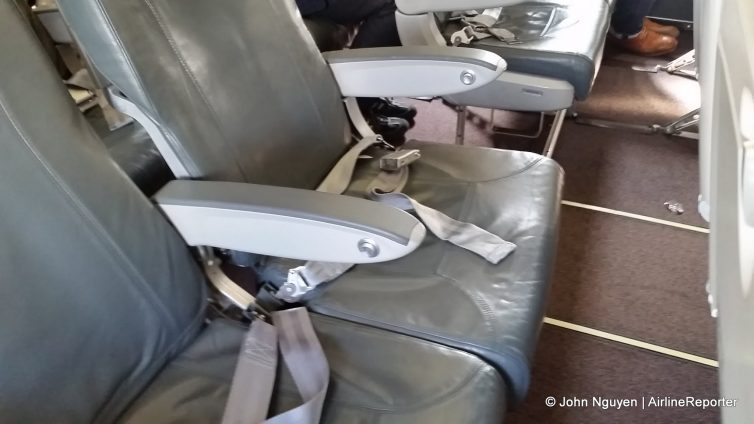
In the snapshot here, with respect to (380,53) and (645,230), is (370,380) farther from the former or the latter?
(645,230)

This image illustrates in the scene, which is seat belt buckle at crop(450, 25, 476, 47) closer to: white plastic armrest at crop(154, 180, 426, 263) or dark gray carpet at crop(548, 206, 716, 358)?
dark gray carpet at crop(548, 206, 716, 358)

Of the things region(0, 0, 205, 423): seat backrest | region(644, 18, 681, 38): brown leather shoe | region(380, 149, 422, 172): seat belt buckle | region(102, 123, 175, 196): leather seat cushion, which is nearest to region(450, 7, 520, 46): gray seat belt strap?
region(380, 149, 422, 172): seat belt buckle

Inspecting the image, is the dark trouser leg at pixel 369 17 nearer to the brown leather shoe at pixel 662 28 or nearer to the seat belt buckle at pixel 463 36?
the seat belt buckle at pixel 463 36

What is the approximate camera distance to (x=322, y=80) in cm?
126

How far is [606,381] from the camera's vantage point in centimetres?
136

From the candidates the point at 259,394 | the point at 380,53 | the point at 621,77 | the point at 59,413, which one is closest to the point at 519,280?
the point at 259,394

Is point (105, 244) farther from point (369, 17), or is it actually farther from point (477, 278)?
point (369, 17)

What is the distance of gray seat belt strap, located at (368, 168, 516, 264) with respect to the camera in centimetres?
102

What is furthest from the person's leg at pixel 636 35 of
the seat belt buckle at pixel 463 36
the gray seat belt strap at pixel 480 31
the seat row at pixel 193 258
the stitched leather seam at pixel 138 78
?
the stitched leather seam at pixel 138 78

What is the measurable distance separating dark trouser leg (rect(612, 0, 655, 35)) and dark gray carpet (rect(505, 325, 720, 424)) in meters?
1.76

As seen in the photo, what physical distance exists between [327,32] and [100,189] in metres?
1.28

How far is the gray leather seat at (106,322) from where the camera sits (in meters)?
0.74

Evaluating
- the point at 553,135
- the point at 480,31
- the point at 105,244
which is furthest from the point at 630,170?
the point at 105,244

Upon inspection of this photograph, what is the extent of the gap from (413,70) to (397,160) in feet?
0.64
